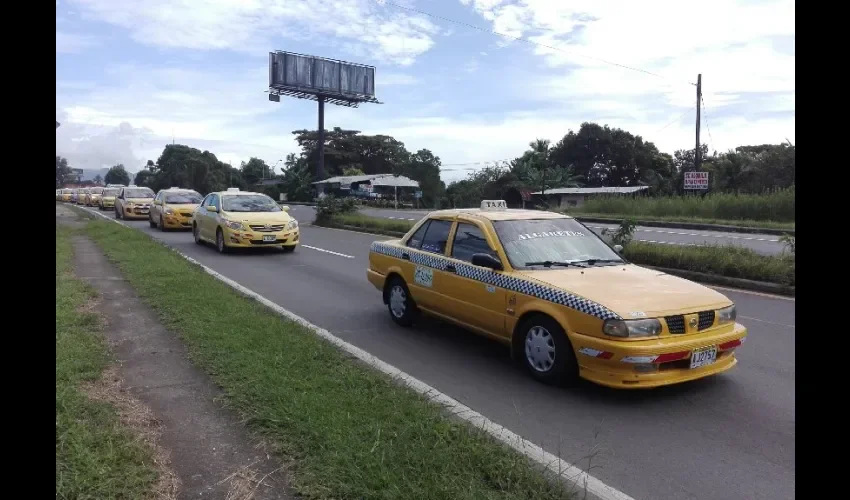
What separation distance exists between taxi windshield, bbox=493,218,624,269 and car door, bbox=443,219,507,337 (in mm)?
201

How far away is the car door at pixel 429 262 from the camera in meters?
6.93

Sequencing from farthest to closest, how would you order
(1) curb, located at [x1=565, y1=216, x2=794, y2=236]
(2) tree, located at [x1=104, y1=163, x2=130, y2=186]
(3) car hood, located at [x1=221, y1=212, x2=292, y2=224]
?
1. (2) tree, located at [x1=104, y1=163, x2=130, y2=186]
2. (1) curb, located at [x1=565, y1=216, x2=794, y2=236]
3. (3) car hood, located at [x1=221, y1=212, x2=292, y2=224]

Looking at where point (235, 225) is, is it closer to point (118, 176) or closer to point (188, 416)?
point (188, 416)

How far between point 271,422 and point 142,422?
91cm

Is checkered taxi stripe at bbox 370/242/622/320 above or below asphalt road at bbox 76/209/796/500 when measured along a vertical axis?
above

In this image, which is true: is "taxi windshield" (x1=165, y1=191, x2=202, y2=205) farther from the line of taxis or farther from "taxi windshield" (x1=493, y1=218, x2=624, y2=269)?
"taxi windshield" (x1=493, y1=218, x2=624, y2=269)

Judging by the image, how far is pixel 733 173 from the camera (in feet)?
152

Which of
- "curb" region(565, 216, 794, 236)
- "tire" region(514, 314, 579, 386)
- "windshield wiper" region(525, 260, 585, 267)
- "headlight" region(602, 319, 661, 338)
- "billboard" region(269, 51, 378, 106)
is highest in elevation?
"billboard" region(269, 51, 378, 106)

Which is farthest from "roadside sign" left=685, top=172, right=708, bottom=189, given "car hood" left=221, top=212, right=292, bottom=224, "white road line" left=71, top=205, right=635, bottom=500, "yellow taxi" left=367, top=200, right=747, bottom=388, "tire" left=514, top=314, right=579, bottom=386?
"tire" left=514, top=314, right=579, bottom=386

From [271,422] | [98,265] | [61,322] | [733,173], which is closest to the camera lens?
[271,422]

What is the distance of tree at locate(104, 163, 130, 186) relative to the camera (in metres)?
117
